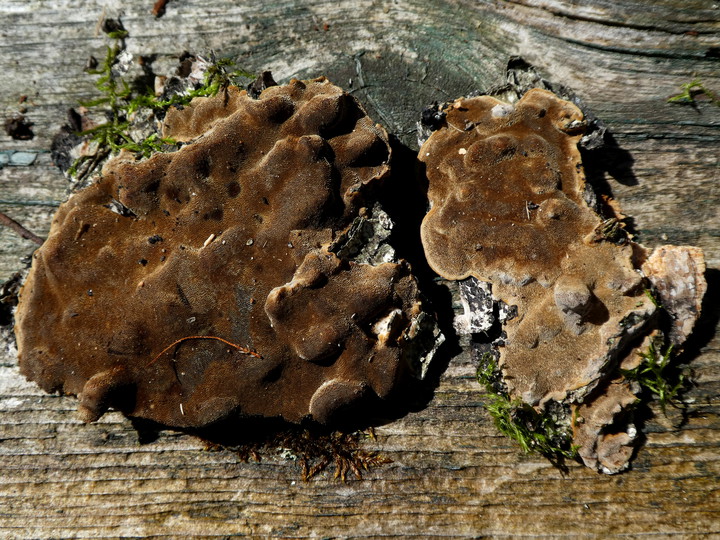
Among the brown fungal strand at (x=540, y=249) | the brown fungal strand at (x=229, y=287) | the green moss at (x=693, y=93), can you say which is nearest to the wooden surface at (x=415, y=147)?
the green moss at (x=693, y=93)

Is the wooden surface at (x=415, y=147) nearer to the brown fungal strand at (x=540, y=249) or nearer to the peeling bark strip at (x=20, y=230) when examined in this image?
the peeling bark strip at (x=20, y=230)

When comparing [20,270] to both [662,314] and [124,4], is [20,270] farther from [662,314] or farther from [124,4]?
[662,314]

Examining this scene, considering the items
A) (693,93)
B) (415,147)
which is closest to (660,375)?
(693,93)

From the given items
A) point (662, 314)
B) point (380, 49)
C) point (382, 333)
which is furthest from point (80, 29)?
point (662, 314)

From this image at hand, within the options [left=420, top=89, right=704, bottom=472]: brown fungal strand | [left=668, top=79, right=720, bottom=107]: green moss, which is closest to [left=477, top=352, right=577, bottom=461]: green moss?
[left=420, top=89, right=704, bottom=472]: brown fungal strand

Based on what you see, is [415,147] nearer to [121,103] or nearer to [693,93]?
[693,93]

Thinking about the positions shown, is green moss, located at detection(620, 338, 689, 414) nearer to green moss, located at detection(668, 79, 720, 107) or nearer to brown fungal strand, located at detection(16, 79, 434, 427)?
brown fungal strand, located at detection(16, 79, 434, 427)

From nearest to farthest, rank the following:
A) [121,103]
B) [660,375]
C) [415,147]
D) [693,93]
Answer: [660,375], [693,93], [415,147], [121,103]

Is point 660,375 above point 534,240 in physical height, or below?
below
